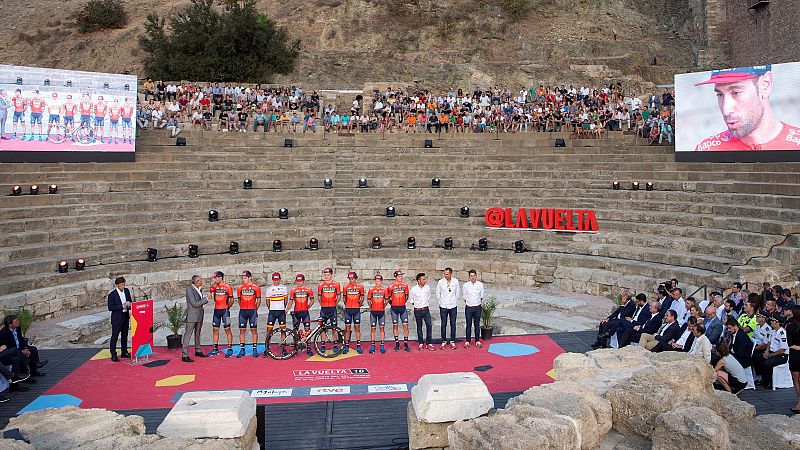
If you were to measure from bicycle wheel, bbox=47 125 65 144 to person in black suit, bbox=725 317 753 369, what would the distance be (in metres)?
19.5

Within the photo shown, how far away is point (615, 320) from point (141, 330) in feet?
30.4

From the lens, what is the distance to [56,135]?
2034 centimetres

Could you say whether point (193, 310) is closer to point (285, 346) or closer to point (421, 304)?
point (285, 346)

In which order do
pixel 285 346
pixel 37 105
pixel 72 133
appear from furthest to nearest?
pixel 72 133 → pixel 37 105 → pixel 285 346

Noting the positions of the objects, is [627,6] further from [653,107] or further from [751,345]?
[751,345]

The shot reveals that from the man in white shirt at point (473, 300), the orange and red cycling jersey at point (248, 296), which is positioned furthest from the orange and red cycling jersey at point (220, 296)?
the man in white shirt at point (473, 300)

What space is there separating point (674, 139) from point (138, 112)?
2040 cm

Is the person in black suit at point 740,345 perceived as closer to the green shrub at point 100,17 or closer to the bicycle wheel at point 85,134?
the bicycle wheel at point 85,134

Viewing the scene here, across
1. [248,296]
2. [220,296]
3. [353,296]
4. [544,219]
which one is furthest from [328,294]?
[544,219]

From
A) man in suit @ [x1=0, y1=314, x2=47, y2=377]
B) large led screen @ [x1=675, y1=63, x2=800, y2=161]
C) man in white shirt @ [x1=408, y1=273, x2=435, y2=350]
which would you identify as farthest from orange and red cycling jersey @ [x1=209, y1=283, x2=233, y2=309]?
large led screen @ [x1=675, y1=63, x2=800, y2=161]

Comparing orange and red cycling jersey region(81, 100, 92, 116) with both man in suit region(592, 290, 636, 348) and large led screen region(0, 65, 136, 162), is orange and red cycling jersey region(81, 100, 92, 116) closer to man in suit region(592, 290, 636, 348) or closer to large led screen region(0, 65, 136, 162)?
large led screen region(0, 65, 136, 162)

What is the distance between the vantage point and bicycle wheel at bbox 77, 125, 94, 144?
68.1ft

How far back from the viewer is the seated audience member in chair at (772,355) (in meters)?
9.99

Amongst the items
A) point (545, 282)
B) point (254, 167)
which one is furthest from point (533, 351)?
point (254, 167)
